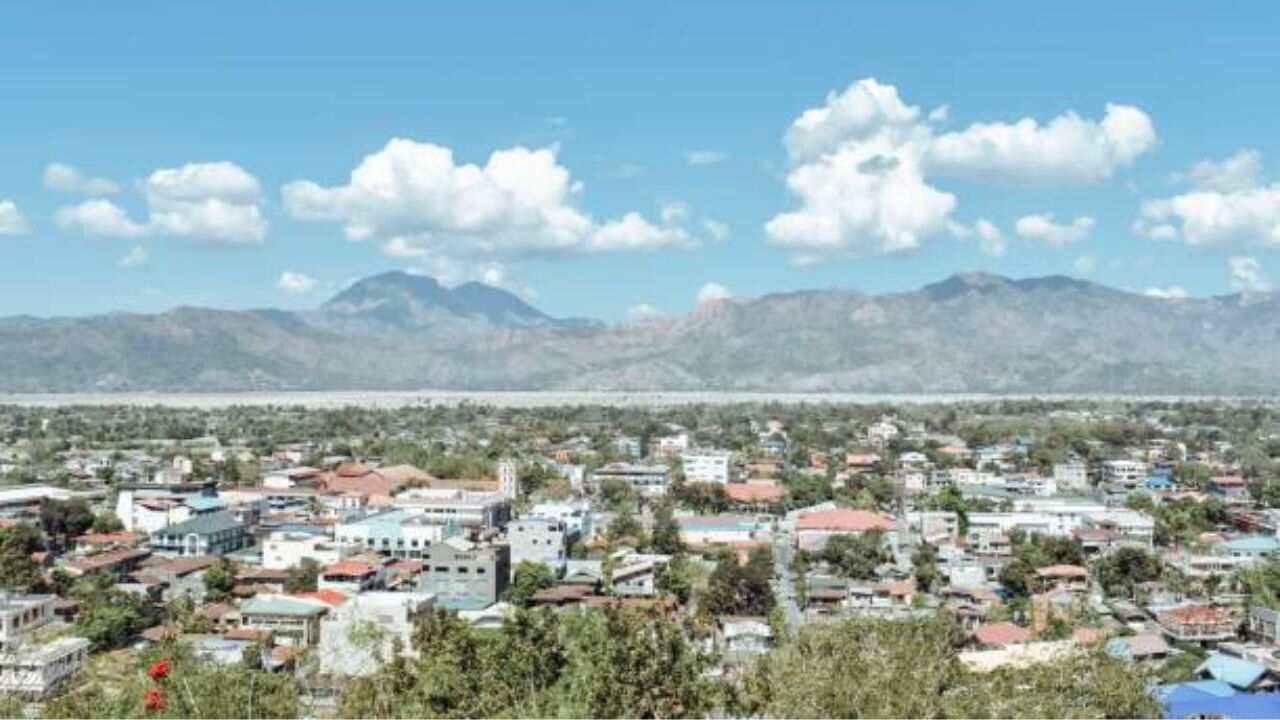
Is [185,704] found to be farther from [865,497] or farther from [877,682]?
[865,497]

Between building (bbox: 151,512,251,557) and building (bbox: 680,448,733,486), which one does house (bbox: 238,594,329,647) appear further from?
building (bbox: 680,448,733,486)

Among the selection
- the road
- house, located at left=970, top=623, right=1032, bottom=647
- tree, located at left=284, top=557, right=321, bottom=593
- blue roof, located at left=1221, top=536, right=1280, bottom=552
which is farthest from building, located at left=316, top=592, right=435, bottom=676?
blue roof, located at left=1221, top=536, right=1280, bottom=552

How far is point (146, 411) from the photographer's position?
223 ft

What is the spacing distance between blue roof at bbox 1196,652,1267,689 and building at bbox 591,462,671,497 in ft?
64.7

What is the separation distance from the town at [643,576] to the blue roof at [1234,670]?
0.04 metres

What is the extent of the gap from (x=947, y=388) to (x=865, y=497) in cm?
8945

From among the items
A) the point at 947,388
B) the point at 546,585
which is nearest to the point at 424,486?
the point at 546,585

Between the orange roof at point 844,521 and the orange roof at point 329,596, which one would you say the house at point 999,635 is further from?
the orange roof at point 329,596

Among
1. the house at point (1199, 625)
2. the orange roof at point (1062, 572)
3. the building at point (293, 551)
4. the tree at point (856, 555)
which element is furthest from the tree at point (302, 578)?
the house at point (1199, 625)

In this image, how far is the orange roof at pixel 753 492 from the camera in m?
30.7

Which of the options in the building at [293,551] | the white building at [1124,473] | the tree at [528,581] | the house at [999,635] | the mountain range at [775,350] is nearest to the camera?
the house at [999,635]

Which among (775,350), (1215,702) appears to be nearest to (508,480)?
(1215,702)

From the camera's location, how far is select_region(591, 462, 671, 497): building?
1312 inches

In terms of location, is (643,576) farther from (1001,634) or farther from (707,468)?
(707,468)
